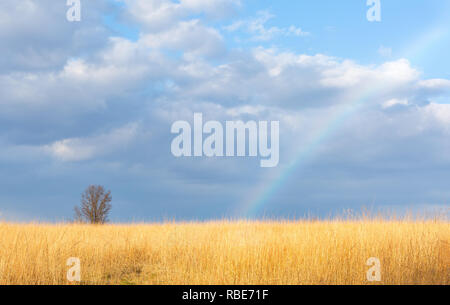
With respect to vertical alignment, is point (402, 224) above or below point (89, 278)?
above

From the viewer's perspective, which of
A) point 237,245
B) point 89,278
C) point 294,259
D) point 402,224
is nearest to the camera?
point 89,278

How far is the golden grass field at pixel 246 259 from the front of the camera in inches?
356

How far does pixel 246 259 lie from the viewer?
997cm

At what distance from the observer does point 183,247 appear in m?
11.8

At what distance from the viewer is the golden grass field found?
903cm
